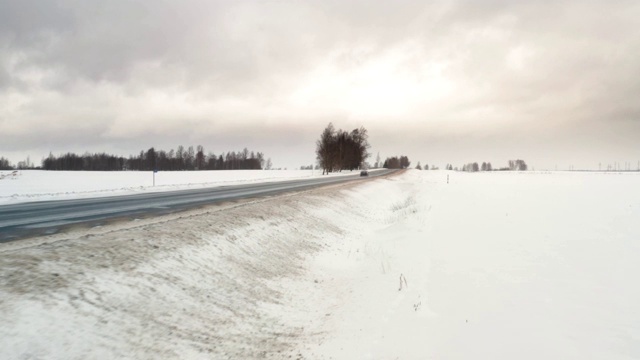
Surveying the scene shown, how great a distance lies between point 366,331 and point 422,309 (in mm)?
1701

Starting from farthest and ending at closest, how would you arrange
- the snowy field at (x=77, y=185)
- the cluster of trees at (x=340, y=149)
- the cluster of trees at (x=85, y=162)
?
1. the cluster of trees at (x=85, y=162)
2. the cluster of trees at (x=340, y=149)
3. the snowy field at (x=77, y=185)

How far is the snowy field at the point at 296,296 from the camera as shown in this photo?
17.1ft

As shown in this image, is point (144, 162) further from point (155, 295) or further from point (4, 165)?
point (155, 295)

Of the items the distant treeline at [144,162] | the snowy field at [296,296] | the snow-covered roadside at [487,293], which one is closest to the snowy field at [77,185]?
the snowy field at [296,296]

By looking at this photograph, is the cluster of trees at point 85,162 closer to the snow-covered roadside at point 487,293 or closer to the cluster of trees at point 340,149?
the cluster of trees at point 340,149

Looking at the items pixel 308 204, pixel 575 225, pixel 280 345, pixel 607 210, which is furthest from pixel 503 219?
pixel 280 345

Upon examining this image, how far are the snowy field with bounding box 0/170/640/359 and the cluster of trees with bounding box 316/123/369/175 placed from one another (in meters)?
70.1

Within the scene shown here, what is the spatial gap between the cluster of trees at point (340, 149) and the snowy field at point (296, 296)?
230 feet

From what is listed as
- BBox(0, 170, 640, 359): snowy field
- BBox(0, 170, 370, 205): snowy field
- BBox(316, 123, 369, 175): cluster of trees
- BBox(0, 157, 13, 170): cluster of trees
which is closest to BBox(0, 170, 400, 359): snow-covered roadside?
BBox(0, 170, 640, 359): snowy field

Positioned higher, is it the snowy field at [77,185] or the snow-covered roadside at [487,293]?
the snowy field at [77,185]

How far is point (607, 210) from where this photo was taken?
71.6ft

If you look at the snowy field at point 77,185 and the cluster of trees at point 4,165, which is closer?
the snowy field at point 77,185

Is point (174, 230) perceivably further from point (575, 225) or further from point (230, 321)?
point (575, 225)

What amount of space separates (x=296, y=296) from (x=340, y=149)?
85.7 m
